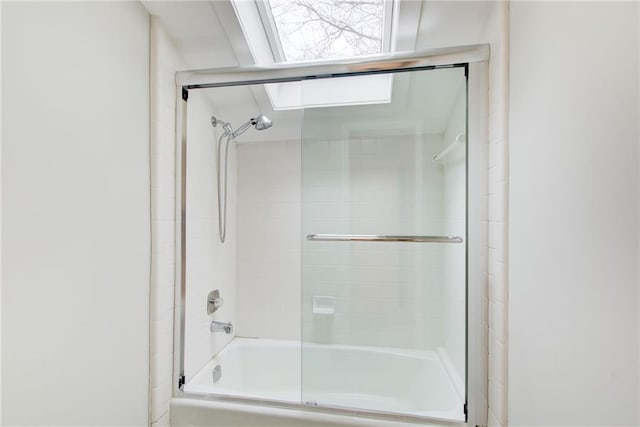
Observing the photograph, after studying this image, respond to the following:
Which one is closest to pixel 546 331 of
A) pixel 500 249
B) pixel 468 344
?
pixel 500 249

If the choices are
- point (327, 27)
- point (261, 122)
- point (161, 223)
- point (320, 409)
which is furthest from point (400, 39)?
point (320, 409)

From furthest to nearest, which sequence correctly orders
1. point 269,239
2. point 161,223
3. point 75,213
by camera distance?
1. point 269,239
2. point 161,223
3. point 75,213

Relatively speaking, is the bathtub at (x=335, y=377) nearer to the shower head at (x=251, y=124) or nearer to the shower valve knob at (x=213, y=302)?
the shower valve knob at (x=213, y=302)

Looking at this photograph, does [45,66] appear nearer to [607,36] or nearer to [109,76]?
[109,76]

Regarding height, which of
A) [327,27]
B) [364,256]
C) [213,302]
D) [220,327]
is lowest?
[220,327]

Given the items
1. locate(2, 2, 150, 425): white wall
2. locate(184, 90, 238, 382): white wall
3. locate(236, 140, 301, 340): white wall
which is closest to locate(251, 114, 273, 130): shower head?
locate(184, 90, 238, 382): white wall

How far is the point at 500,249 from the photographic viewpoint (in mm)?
995

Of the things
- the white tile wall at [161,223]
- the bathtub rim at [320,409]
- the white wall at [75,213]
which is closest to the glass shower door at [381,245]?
the bathtub rim at [320,409]

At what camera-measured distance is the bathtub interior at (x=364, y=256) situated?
4.51 ft

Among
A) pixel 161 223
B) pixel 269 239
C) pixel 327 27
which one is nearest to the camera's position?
pixel 161 223

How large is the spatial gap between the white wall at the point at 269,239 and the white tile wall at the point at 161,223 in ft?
2.76

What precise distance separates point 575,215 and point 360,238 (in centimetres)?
100

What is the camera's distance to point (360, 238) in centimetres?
156

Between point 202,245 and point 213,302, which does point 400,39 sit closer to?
point 202,245
